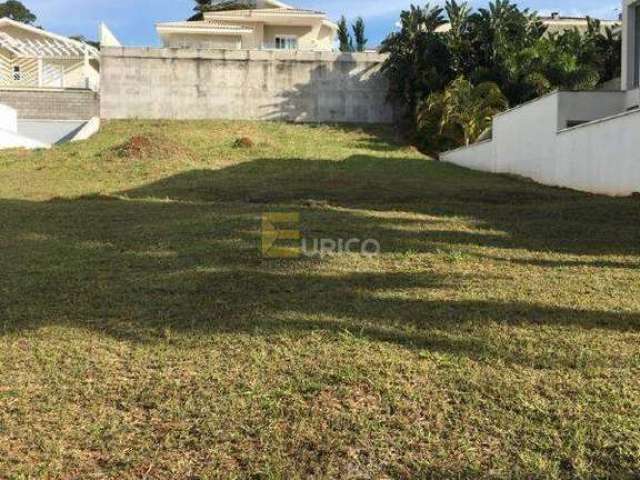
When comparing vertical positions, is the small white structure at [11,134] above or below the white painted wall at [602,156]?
above

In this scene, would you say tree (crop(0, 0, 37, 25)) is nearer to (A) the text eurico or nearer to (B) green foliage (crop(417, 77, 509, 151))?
(B) green foliage (crop(417, 77, 509, 151))

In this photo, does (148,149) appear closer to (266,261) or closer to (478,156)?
(478,156)

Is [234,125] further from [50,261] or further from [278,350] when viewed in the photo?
[278,350]

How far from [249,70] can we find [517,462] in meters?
24.2

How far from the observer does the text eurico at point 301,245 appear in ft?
19.7

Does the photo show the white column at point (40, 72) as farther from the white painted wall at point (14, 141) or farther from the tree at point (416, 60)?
the tree at point (416, 60)

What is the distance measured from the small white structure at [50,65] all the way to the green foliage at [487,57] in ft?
41.8

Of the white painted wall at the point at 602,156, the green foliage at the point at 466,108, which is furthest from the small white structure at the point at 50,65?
the white painted wall at the point at 602,156

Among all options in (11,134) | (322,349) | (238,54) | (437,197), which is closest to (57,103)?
(11,134)

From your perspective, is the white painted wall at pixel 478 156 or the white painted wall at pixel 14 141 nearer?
the white painted wall at pixel 478 156

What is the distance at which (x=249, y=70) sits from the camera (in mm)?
25031

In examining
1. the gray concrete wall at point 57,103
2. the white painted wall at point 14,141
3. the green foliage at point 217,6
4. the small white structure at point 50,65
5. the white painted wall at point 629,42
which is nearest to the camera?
the white painted wall at point 629,42

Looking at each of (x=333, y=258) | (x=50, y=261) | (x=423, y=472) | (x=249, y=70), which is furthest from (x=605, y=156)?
(x=249, y=70)

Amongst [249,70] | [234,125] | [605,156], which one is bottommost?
[605,156]
